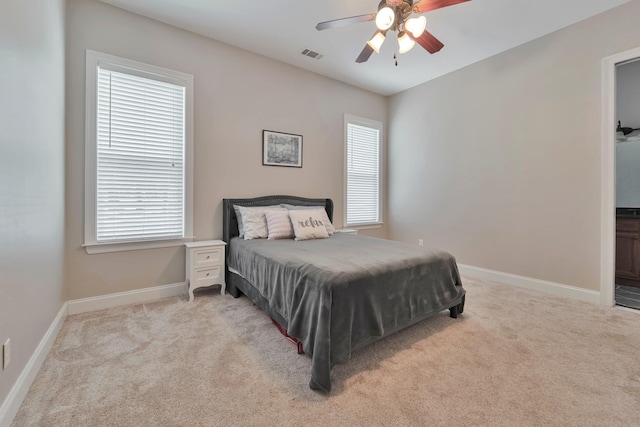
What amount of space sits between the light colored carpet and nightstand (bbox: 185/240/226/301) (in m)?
0.49

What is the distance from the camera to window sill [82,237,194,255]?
271 cm

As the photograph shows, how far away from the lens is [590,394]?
5.11ft

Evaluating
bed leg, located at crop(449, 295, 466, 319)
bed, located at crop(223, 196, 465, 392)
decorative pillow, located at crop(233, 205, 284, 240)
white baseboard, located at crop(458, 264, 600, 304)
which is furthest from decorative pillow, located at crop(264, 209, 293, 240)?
white baseboard, located at crop(458, 264, 600, 304)

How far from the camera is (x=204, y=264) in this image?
305 cm

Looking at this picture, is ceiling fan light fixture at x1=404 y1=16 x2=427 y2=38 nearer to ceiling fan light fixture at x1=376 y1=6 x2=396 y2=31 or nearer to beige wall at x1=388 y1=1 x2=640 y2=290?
ceiling fan light fixture at x1=376 y1=6 x2=396 y2=31

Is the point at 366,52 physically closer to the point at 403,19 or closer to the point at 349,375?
the point at 403,19

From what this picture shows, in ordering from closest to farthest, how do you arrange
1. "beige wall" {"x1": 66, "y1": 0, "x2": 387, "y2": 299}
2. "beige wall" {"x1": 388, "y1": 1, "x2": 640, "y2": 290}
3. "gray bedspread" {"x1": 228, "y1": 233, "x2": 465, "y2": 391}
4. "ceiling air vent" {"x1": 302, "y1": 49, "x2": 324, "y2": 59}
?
1. "gray bedspread" {"x1": 228, "y1": 233, "x2": 465, "y2": 391}
2. "beige wall" {"x1": 66, "y1": 0, "x2": 387, "y2": 299}
3. "beige wall" {"x1": 388, "y1": 1, "x2": 640, "y2": 290}
4. "ceiling air vent" {"x1": 302, "y1": 49, "x2": 324, "y2": 59}

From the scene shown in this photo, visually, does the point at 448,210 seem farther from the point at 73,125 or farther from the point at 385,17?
the point at 73,125

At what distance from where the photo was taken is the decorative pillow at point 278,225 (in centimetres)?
324

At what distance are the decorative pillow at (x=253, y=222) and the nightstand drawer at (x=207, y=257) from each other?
0.35 metres

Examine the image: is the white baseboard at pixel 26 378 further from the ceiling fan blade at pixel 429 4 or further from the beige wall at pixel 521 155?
the beige wall at pixel 521 155

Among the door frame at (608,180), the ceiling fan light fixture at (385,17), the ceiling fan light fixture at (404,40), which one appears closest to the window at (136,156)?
the ceiling fan light fixture at (385,17)

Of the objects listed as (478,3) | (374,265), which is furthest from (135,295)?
(478,3)

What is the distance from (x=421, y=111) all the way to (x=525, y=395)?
4.18 meters
